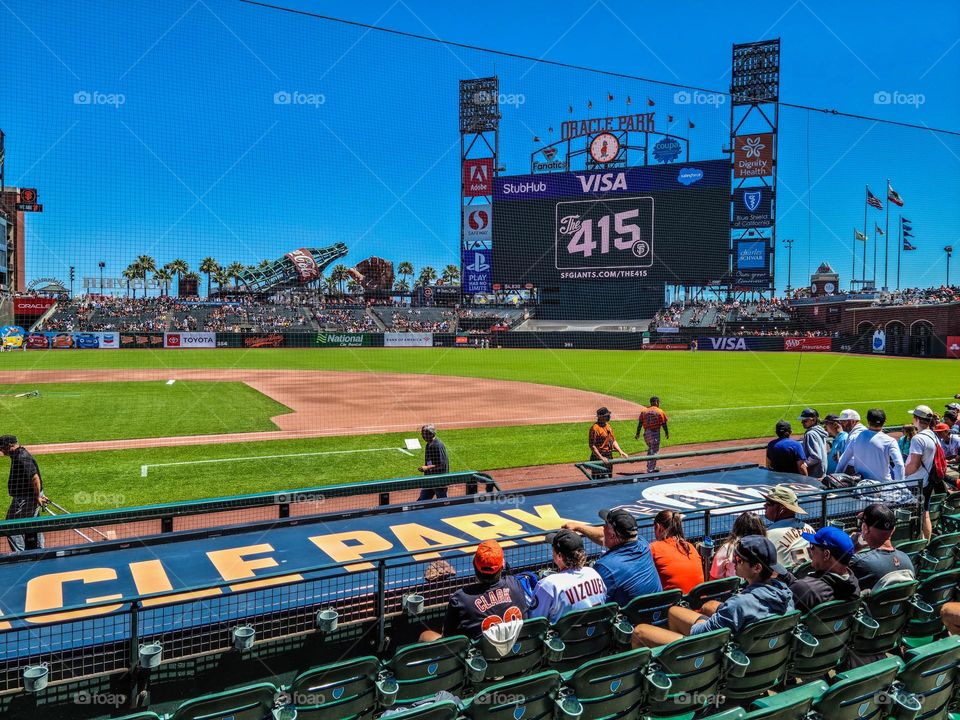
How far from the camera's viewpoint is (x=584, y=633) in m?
4.01

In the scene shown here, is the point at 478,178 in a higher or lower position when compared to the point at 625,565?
higher

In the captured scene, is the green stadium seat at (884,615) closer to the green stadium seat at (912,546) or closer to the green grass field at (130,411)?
the green stadium seat at (912,546)

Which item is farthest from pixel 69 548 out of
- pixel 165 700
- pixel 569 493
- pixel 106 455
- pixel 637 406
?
pixel 637 406

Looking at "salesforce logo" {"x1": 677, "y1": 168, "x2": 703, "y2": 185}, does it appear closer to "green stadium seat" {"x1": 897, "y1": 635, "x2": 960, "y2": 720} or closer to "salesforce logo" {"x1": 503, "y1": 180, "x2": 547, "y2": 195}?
"salesforce logo" {"x1": 503, "y1": 180, "x2": 547, "y2": 195}

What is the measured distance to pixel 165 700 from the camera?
411 centimetres

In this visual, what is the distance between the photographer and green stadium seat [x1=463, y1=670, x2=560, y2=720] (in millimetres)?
2975

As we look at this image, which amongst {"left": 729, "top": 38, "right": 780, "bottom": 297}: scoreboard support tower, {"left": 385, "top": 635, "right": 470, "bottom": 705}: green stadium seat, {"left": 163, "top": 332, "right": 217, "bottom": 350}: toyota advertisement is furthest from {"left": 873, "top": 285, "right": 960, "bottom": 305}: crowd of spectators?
{"left": 385, "top": 635, "right": 470, "bottom": 705}: green stadium seat

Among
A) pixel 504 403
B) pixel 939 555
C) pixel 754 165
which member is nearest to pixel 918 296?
pixel 754 165

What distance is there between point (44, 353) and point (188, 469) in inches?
1679

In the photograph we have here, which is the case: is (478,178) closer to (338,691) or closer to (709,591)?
(709,591)

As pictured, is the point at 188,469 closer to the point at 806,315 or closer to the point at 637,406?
the point at 637,406

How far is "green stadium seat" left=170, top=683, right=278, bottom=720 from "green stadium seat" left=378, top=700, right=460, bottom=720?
594mm

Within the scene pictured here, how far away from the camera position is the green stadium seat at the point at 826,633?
3.89 m

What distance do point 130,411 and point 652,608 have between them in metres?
20.3
